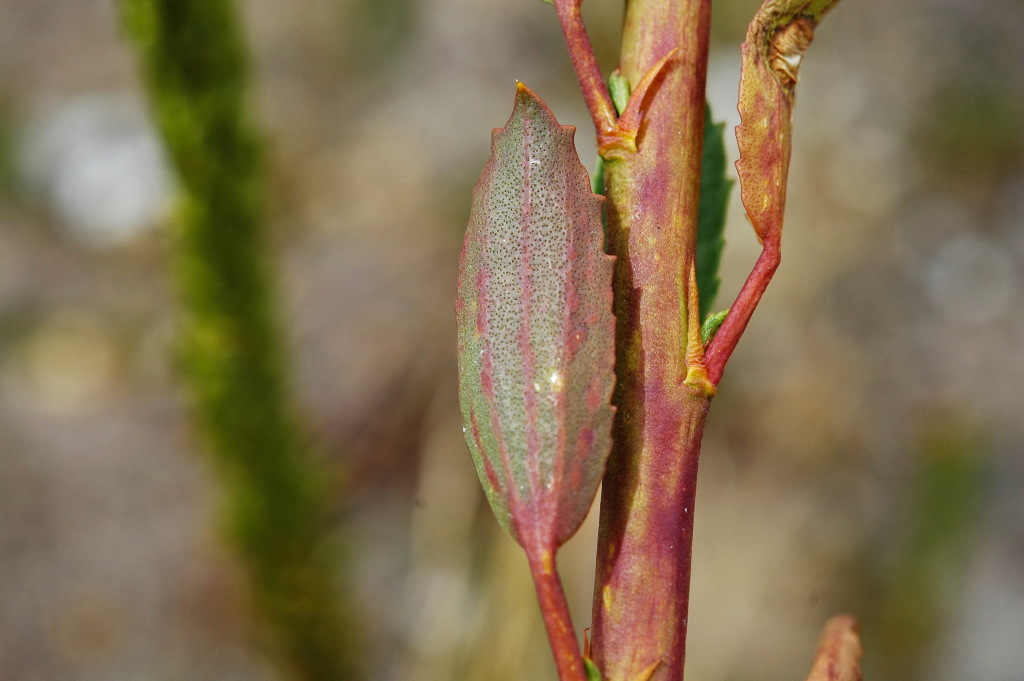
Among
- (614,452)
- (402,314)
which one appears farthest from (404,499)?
(614,452)

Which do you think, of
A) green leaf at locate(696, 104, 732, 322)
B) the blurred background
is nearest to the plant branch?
green leaf at locate(696, 104, 732, 322)

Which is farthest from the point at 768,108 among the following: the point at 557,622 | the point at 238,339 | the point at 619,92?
the point at 238,339

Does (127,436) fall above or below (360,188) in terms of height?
below

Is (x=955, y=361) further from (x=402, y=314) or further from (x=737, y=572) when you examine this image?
(x=402, y=314)

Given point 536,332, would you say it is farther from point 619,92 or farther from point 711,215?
point 711,215

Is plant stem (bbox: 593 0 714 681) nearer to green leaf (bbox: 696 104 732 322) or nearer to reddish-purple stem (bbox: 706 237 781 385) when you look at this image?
reddish-purple stem (bbox: 706 237 781 385)

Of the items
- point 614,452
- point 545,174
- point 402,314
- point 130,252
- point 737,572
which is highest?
point 130,252

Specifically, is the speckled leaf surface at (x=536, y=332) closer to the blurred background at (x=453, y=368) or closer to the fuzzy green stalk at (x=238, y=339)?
the fuzzy green stalk at (x=238, y=339)

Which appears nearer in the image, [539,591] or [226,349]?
[539,591]
